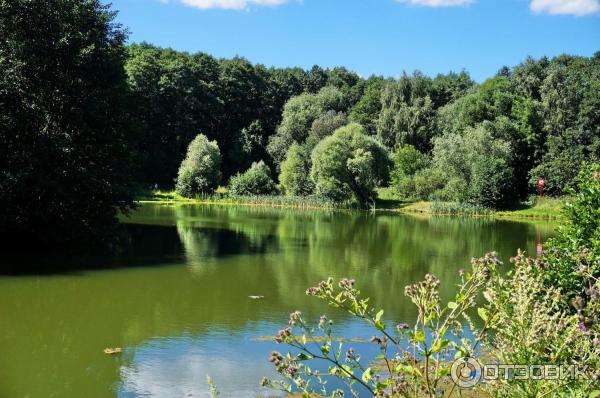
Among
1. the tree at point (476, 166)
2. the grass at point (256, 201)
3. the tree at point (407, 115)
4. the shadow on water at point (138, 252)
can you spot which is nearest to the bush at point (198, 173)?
the grass at point (256, 201)

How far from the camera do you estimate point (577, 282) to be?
7875 mm

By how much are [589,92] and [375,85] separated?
3644cm

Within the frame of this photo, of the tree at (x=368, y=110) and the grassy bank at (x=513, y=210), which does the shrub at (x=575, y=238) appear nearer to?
the grassy bank at (x=513, y=210)

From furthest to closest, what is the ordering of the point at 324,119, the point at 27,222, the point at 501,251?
the point at 324,119 → the point at 501,251 → the point at 27,222

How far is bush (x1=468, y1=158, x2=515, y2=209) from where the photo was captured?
50.5 meters

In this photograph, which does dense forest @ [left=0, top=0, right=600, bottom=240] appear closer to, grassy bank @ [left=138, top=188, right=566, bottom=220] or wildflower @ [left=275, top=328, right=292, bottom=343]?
grassy bank @ [left=138, top=188, right=566, bottom=220]

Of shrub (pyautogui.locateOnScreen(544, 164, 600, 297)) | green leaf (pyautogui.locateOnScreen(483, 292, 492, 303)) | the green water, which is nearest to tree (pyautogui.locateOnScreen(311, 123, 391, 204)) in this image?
the green water

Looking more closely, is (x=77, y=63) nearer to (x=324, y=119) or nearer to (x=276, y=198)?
(x=276, y=198)

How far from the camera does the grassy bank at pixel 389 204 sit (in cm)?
5012

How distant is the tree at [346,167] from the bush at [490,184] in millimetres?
10032

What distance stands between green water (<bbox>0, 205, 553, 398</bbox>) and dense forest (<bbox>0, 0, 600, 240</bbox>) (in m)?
3.33

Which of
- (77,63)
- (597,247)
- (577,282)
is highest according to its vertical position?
(77,63)

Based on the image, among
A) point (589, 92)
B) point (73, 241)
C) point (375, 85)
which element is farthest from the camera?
point (375, 85)

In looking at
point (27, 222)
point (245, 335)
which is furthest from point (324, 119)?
point (245, 335)
